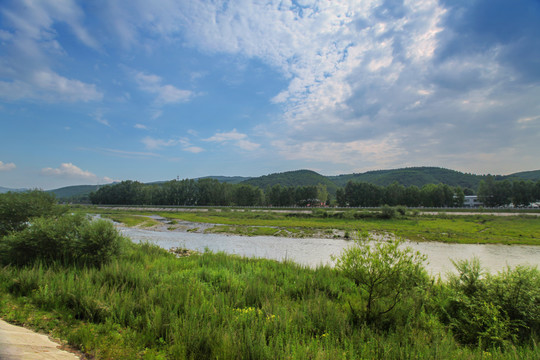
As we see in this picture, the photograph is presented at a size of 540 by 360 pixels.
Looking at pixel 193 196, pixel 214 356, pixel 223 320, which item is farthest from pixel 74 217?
pixel 193 196

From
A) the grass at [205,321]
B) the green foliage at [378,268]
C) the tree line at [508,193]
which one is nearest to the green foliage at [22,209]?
the grass at [205,321]

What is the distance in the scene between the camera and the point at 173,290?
788cm

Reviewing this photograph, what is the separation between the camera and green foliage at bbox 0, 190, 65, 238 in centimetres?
1409

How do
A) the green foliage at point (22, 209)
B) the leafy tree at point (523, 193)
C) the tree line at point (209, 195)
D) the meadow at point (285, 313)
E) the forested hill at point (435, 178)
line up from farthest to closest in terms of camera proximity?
the forested hill at point (435, 178) → the tree line at point (209, 195) → the leafy tree at point (523, 193) → the green foliage at point (22, 209) → the meadow at point (285, 313)

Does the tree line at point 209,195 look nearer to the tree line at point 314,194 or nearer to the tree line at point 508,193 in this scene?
the tree line at point 314,194

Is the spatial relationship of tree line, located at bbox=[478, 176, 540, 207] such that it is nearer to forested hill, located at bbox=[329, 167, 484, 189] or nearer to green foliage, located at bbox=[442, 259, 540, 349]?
forested hill, located at bbox=[329, 167, 484, 189]

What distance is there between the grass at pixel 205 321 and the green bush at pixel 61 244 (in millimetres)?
1227

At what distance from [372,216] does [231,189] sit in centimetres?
7586

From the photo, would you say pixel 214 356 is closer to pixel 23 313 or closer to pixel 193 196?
pixel 23 313

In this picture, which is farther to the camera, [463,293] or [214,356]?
[463,293]

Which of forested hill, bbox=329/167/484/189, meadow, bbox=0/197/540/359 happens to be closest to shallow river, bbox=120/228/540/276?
meadow, bbox=0/197/540/359

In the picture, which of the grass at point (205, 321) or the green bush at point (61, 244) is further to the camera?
the green bush at point (61, 244)

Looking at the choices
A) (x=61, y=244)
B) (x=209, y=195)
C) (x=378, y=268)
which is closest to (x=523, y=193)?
(x=378, y=268)

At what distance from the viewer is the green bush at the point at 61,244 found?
10703 millimetres
